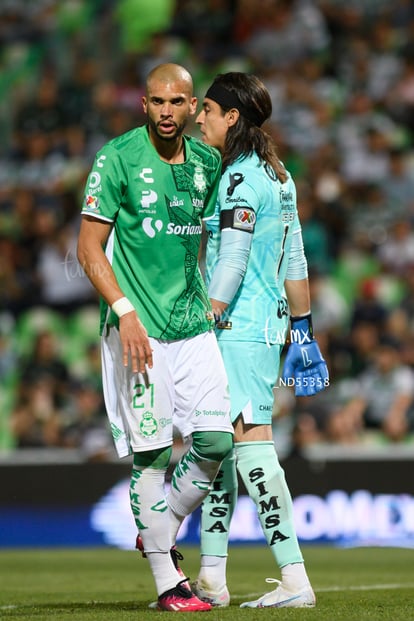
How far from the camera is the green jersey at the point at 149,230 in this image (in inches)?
218

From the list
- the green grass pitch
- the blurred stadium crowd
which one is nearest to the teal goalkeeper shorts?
the green grass pitch

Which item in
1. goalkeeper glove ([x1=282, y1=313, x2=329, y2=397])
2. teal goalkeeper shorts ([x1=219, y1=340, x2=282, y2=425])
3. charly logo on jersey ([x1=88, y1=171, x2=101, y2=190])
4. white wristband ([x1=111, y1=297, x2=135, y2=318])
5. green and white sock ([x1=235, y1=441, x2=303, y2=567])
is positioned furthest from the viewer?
goalkeeper glove ([x1=282, y1=313, x2=329, y2=397])

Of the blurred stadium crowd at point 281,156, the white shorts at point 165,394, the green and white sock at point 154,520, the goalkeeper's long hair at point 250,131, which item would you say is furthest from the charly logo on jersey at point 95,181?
the blurred stadium crowd at point 281,156

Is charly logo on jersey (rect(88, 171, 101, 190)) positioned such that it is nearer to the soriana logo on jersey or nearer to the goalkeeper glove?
the soriana logo on jersey

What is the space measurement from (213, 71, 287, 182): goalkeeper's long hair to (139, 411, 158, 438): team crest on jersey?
1.34m

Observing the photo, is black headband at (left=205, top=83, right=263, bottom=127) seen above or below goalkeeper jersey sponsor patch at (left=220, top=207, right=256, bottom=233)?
above

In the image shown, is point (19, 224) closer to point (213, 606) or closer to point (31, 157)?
point (31, 157)

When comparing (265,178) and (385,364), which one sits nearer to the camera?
(265,178)

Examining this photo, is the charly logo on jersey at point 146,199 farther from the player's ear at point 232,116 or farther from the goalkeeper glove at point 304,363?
the goalkeeper glove at point 304,363

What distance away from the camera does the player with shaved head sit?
555 centimetres

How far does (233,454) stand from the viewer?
622cm

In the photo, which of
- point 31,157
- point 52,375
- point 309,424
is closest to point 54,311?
point 52,375

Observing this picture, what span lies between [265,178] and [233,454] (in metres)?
1.34

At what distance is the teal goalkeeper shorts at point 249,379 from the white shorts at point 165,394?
293 millimetres
